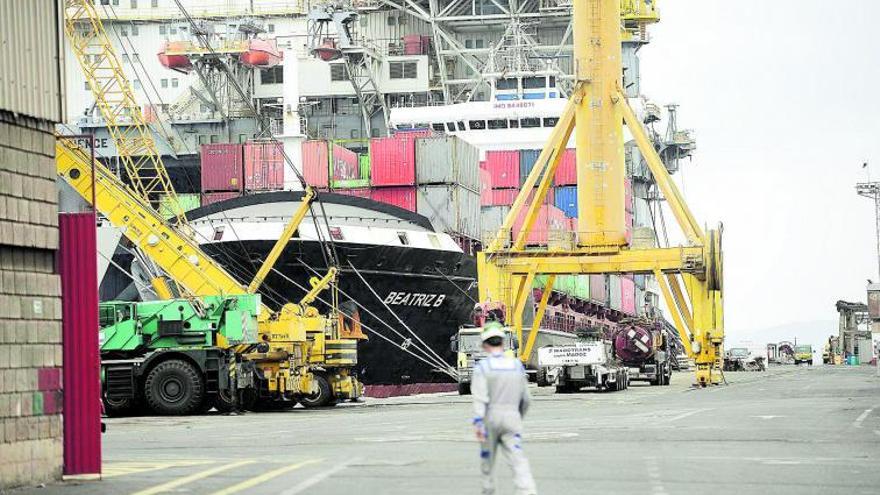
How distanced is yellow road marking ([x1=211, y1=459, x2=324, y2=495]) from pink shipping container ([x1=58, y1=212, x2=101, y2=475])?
183cm

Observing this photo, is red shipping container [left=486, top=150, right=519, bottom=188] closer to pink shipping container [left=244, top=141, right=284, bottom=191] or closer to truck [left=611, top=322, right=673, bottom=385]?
truck [left=611, top=322, right=673, bottom=385]

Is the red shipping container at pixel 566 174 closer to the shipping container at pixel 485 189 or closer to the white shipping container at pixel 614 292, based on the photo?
the shipping container at pixel 485 189

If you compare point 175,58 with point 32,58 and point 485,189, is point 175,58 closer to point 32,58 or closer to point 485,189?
point 485,189

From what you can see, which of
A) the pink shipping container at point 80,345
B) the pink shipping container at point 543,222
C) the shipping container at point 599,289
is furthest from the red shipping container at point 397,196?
the pink shipping container at point 80,345

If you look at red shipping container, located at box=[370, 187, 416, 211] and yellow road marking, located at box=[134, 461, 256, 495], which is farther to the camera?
red shipping container, located at box=[370, 187, 416, 211]

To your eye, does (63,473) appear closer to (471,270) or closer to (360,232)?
(360,232)

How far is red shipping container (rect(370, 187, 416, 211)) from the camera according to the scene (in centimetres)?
6456

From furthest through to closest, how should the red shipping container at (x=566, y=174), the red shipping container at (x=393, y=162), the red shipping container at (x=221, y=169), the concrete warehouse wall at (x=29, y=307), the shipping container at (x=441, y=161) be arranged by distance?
1. the red shipping container at (x=566, y=174)
2. the red shipping container at (x=221, y=169)
3. the red shipping container at (x=393, y=162)
4. the shipping container at (x=441, y=161)
5. the concrete warehouse wall at (x=29, y=307)

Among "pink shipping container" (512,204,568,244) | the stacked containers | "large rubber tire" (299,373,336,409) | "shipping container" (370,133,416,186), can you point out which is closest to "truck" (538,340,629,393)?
"large rubber tire" (299,373,336,409)

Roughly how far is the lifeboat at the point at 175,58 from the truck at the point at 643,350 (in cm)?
3835

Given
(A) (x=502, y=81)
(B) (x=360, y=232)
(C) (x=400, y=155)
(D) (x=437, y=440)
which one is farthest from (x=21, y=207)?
(A) (x=502, y=81)

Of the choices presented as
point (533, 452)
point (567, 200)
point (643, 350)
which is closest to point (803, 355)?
point (567, 200)

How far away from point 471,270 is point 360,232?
973cm

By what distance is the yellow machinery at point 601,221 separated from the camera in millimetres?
57469
